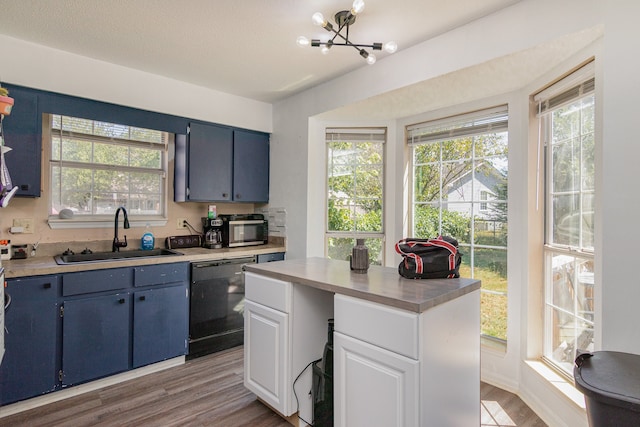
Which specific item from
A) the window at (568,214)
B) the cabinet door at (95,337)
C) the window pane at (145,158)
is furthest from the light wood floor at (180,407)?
the window pane at (145,158)

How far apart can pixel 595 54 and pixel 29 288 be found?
3588 millimetres

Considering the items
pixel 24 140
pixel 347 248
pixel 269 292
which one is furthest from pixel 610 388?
pixel 24 140

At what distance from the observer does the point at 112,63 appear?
285cm

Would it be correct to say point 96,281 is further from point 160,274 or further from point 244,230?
point 244,230

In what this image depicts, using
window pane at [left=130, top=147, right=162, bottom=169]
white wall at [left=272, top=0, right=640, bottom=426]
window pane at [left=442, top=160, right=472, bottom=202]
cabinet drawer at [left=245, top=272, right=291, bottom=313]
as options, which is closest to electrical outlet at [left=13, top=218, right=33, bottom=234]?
window pane at [left=130, top=147, right=162, bottom=169]

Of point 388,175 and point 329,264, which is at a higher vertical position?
point 388,175

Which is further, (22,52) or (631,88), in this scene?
(22,52)

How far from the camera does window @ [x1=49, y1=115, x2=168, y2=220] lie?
9.41 feet

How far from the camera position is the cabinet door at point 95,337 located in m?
2.36

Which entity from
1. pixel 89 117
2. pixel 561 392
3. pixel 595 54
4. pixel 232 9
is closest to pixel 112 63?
pixel 89 117

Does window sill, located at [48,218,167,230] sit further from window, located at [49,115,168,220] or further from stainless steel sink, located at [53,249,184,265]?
stainless steel sink, located at [53,249,184,265]

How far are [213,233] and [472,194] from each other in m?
2.46

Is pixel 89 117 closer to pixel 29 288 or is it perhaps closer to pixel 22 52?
pixel 22 52

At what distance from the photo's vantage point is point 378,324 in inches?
60.2
